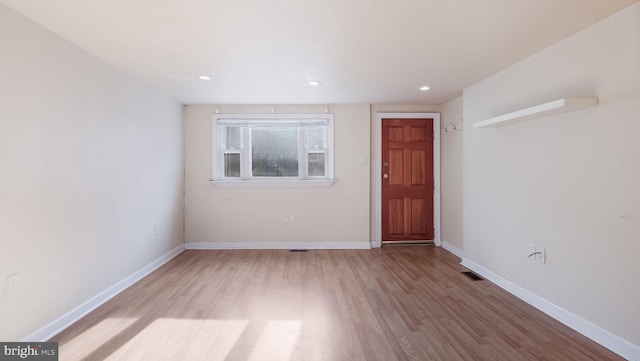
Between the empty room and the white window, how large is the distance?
0.54m

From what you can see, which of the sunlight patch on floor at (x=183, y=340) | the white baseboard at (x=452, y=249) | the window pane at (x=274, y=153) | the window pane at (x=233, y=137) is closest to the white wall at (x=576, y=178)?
the white baseboard at (x=452, y=249)

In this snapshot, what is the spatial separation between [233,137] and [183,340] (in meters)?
3.17

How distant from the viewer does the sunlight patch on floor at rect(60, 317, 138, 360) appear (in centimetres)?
198

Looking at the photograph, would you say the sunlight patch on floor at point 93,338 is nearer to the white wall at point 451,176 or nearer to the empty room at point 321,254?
the empty room at point 321,254

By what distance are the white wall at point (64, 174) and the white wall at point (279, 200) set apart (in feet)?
3.40

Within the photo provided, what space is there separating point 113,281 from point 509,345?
340 cm

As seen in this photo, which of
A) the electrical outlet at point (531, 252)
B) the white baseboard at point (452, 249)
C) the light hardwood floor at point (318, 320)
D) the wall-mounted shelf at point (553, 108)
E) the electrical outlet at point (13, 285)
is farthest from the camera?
the white baseboard at point (452, 249)

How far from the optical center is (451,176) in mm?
4473

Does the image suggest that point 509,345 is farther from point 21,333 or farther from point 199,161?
point 199,161

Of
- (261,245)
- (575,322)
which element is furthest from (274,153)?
(575,322)

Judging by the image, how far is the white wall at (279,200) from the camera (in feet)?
15.2

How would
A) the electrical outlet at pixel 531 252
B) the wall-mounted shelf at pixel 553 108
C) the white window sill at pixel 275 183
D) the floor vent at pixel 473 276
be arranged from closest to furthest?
the wall-mounted shelf at pixel 553 108 < the electrical outlet at pixel 531 252 < the floor vent at pixel 473 276 < the white window sill at pixel 275 183

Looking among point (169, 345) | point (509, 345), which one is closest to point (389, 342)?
point (509, 345)

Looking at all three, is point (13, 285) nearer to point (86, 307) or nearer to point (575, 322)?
point (86, 307)
